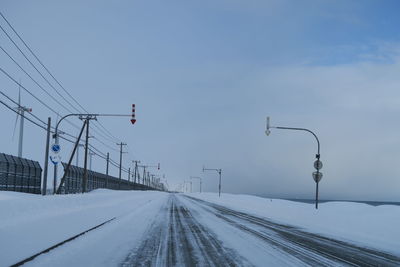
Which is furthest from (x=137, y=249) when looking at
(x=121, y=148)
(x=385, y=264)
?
(x=121, y=148)

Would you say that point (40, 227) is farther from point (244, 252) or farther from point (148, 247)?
point (244, 252)

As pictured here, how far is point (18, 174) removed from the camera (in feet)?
103

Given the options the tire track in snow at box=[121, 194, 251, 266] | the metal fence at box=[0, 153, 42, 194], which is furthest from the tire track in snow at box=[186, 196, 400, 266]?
the metal fence at box=[0, 153, 42, 194]

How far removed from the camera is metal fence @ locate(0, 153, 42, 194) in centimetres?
2902

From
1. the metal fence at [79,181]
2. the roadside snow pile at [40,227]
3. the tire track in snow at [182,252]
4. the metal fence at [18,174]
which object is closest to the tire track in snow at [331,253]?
the tire track in snow at [182,252]

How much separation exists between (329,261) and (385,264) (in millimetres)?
1312

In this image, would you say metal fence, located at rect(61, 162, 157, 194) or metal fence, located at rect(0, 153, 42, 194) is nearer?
metal fence, located at rect(0, 153, 42, 194)

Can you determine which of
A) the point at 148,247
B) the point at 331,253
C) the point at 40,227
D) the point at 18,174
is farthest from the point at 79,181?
the point at 331,253

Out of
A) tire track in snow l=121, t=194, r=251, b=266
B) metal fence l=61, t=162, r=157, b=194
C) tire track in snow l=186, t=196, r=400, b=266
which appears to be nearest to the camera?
tire track in snow l=121, t=194, r=251, b=266

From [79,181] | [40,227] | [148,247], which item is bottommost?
[79,181]

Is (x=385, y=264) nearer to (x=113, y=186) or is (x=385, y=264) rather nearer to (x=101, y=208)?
(x=101, y=208)

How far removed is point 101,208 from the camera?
2155 cm

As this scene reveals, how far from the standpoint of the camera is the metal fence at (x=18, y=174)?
29016 mm

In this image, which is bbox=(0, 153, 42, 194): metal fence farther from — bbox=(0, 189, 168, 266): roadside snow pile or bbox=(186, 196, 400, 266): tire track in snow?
bbox=(186, 196, 400, 266): tire track in snow
